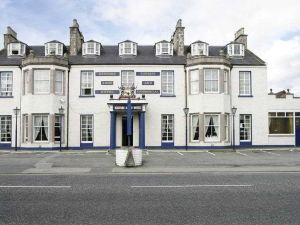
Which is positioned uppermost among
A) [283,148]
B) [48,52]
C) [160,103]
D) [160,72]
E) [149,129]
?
[48,52]

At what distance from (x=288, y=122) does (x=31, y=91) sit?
24096 mm

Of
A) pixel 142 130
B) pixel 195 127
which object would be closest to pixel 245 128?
pixel 195 127

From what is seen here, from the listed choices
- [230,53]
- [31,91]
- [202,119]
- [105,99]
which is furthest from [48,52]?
[230,53]

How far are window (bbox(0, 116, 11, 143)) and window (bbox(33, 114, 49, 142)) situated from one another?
2873 mm

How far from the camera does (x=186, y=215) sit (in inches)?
248

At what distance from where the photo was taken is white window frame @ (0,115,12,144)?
2558cm

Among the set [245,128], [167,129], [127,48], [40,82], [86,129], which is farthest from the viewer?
[127,48]

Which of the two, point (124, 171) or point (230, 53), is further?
point (230, 53)

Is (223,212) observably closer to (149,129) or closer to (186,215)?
(186,215)

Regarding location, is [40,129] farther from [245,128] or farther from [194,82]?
[245,128]

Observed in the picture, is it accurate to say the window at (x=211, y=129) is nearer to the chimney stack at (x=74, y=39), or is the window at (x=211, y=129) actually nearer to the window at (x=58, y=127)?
the window at (x=58, y=127)

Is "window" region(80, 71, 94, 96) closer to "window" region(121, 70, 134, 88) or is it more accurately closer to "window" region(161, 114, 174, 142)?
"window" region(121, 70, 134, 88)

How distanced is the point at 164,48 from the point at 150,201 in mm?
22094

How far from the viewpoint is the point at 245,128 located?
2648 cm
